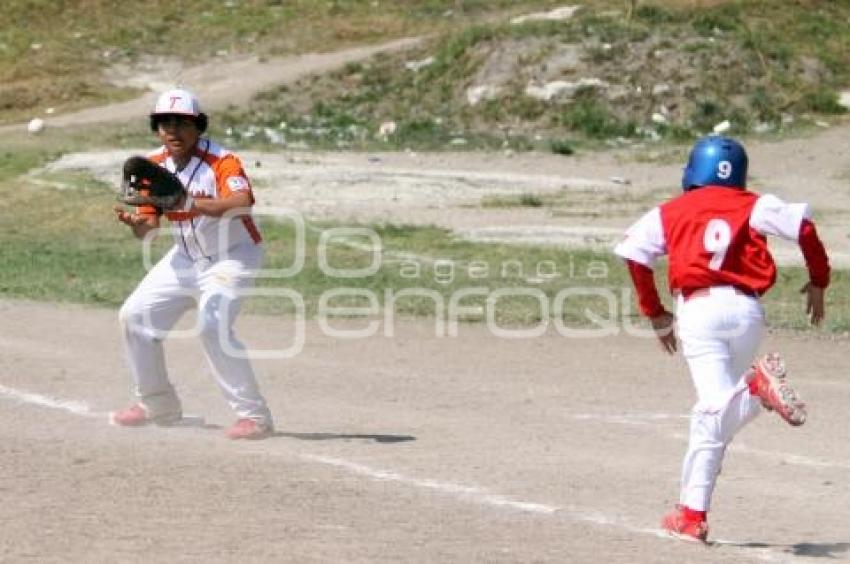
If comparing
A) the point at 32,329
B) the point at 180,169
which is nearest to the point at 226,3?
the point at 32,329

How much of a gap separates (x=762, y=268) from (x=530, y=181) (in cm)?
1893

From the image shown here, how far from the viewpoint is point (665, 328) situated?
894cm

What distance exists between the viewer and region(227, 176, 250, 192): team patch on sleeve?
11007 mm

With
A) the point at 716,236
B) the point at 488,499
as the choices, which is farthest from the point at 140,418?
the point at 716,236

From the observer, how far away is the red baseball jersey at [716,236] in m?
8.66

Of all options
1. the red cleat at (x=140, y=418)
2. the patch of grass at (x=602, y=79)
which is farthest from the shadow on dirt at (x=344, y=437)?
the patch of grass at (x=602, y=79)

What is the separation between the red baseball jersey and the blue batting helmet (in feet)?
0.11

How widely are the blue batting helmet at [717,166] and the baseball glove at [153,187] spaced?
3.09 meters

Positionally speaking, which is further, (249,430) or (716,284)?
(249,430)

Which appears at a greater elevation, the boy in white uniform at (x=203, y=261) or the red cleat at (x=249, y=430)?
the boy in white uniform at (x=203, y=261)

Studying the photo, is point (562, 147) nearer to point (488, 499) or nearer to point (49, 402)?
point (49, 402)

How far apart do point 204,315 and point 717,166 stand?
3.39 m

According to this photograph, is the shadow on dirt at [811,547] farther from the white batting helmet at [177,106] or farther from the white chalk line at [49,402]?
the white chalk line at [49,402]

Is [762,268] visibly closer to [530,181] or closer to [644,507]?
[644,507]
